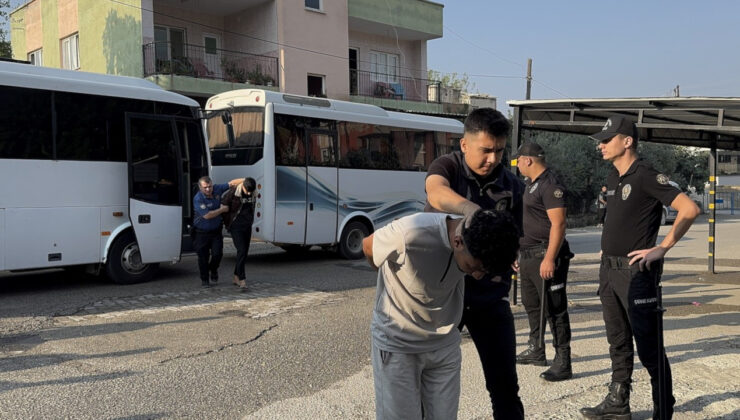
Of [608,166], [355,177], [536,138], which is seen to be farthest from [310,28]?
[608,166]

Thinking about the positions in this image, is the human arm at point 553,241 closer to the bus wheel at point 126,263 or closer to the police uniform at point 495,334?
the police uniform at point 495,334

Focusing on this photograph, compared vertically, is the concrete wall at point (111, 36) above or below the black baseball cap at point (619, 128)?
above

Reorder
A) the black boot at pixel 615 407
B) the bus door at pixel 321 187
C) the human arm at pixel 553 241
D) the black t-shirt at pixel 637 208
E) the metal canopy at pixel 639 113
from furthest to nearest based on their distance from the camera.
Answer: the bus door at pixel 321 187
the metal canopy at pixel 639 113
the human arm at pixel 553 241
the black boot at pixel 615 407
the black t-shirt at pixel 637 208

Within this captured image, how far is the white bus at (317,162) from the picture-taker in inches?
474


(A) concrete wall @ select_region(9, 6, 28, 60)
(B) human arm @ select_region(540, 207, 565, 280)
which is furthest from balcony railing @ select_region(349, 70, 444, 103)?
(B) human arm @ select_region(540, 207, 565, 280)

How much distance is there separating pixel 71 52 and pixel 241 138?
1517 cm

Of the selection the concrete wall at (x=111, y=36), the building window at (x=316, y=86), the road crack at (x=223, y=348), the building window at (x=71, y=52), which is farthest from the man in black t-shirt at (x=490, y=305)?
the building window at (x=71, y=52)

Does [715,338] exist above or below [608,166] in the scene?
below

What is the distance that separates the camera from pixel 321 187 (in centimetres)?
1298

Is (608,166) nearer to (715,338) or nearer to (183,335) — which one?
(715,338)

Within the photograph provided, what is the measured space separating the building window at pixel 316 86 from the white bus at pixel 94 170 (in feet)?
43.3

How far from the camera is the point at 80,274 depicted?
11.0 m

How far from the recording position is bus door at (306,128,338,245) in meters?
12.7

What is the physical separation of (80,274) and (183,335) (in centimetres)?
531
